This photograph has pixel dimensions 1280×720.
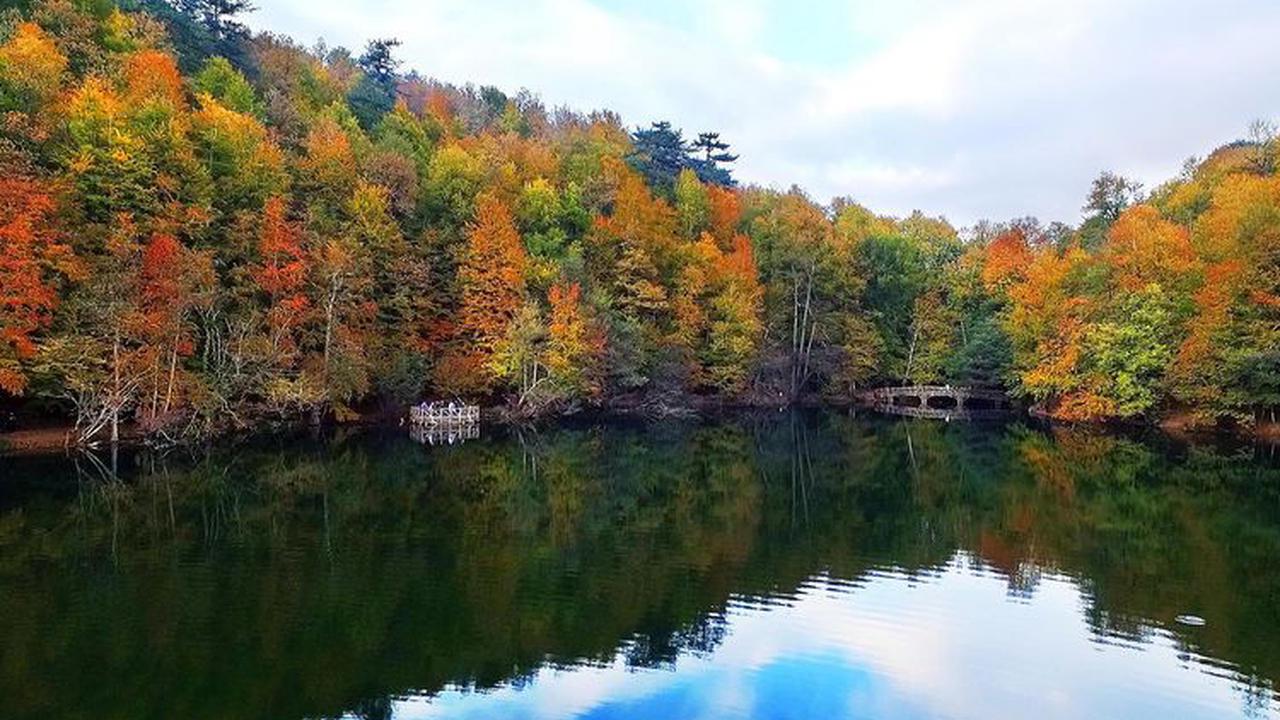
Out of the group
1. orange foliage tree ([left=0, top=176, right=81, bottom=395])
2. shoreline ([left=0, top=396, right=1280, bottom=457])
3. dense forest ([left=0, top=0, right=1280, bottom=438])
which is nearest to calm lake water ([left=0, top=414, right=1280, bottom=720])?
orange foliage tree ([left=0, top=176, right=81, bottom=395])

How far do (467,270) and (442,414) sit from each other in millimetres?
7413

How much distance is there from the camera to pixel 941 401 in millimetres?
62906

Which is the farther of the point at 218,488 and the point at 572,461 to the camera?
the point at 572,461

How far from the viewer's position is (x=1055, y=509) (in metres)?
24.3

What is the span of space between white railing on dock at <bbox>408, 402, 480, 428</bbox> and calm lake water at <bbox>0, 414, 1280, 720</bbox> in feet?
38.4

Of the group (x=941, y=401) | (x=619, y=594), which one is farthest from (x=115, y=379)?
(x=941, y=401)

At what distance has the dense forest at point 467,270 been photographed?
99.7ft

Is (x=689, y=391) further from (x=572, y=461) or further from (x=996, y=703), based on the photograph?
(x=996, y=703)

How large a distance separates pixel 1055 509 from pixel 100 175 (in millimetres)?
31943

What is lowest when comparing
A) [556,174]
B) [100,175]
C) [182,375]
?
[182,375]

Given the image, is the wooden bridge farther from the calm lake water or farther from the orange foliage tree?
the orange foliage tree

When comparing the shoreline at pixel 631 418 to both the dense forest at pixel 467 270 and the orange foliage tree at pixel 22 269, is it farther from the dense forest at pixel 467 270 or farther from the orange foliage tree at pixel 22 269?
the orange foliage tree at pixel 22 269

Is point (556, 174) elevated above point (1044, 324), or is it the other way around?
point (556, 174)

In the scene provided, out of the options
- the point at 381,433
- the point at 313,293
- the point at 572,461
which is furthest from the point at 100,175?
the point at 572,461
